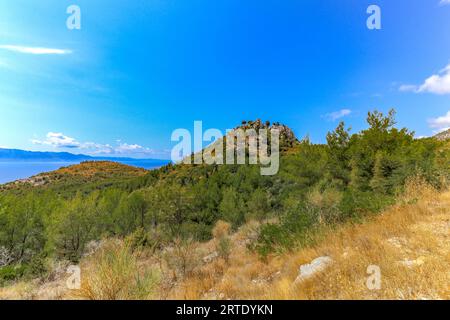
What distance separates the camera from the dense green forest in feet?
22.0

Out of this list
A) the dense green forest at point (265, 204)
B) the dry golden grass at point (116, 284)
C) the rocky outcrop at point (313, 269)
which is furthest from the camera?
the dense green forest at point (265, 204)

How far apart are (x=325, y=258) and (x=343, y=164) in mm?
13259

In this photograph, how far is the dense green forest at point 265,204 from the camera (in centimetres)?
670

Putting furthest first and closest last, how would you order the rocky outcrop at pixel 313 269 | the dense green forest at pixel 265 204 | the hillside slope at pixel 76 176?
the hillside slope at pixel 76 176 → the dense green forest at pixel 265 204 → the rocky outcrop at pixel 313 269

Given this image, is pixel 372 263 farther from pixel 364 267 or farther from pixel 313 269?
pixel 313 269

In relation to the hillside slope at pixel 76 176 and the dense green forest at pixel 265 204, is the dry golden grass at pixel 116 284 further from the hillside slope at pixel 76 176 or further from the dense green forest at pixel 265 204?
the hillside slope at pixel 76 176

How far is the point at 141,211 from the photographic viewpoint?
21.7 meters

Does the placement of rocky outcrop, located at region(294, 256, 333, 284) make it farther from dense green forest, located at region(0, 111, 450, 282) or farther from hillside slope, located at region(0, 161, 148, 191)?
hillside slope, located at region(0, 161, 148, 191)

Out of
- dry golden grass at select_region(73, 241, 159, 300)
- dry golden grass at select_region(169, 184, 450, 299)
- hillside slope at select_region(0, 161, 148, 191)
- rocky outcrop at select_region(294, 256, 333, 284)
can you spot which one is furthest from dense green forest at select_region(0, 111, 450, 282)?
hillside slope at select_region(0, 161, 148, 191)

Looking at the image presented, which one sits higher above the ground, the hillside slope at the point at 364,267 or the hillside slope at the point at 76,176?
the hillside slope at the point at 76,176

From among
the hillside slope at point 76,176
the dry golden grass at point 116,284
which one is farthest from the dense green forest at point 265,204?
the hillside slope at point 76,176

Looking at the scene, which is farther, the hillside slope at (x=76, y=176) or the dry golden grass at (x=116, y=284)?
the hillside slope at (x=76, y=176)
